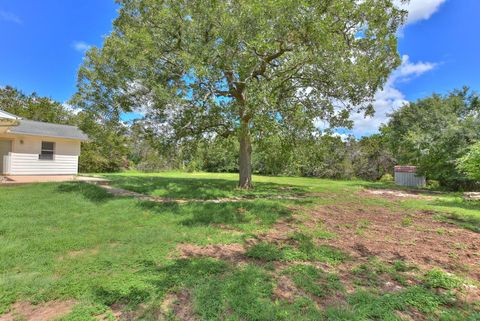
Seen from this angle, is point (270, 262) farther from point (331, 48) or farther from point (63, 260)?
point (331, 48)

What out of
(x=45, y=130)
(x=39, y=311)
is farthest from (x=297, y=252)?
→ (x=45, y=130)

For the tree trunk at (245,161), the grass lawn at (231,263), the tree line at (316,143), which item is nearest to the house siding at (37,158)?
the tree line at (316,143)

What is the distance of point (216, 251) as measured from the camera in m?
3.99

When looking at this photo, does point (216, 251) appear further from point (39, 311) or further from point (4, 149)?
point (4, 149)

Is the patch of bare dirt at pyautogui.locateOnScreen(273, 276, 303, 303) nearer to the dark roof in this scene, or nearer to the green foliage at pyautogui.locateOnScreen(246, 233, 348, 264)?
the green foliage at pyautogui.locateOnScreen(246, 233, 348, 264)

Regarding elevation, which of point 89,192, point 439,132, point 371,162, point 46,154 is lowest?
point 89,192

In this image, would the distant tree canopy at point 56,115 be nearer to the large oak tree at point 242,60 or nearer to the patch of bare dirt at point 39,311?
the large oak tree at point 242,60

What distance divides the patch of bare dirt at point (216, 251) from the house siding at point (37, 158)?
1295 centimetres

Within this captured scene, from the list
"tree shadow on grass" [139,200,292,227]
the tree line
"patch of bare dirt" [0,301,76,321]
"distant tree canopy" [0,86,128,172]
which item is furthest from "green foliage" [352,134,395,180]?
"patch of bare dirt" [0,301,76,321]

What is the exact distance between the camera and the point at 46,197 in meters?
7.00

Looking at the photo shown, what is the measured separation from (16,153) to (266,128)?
12371mm

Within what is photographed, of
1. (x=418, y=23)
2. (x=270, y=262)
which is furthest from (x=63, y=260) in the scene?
(x=418, y=23)

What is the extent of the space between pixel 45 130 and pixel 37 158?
1499 mm

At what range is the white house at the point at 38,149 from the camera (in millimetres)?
12484
